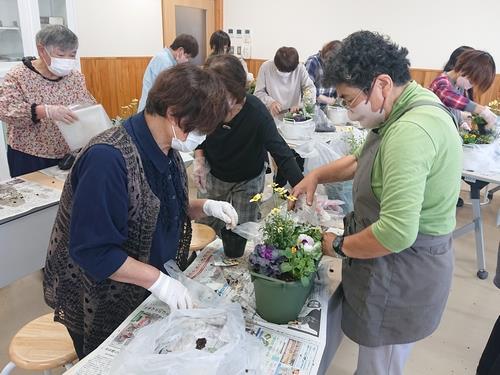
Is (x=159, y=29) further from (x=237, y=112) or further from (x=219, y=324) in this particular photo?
(x=219, y=324)

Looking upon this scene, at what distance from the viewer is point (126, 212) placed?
95 cm

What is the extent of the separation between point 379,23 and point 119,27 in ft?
10.7

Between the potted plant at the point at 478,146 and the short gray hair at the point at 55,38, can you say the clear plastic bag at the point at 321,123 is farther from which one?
the short gray hair at the point at 55,38

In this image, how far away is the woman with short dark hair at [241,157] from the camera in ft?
5.79

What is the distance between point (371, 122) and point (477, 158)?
70.1 inches

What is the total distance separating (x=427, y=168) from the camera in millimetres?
849

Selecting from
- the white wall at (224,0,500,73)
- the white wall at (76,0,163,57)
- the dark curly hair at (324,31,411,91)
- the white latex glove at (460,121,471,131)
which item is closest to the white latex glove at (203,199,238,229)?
the dark curly hair at (324,31,411,91)

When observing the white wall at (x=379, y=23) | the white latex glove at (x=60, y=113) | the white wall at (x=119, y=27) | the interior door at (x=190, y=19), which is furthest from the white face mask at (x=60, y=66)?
the white wall at (x=379, y=23)

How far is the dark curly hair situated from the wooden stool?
1133 millimetres

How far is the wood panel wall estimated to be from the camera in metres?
4.23

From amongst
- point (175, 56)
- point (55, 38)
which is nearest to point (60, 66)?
point (55, 38)

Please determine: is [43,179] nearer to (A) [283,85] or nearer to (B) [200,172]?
(B) [200,172]

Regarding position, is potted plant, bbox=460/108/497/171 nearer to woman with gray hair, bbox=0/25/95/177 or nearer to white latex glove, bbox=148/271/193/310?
white latex glove, bbox=148/271/193/310

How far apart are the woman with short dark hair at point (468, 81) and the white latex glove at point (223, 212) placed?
1.98 m
